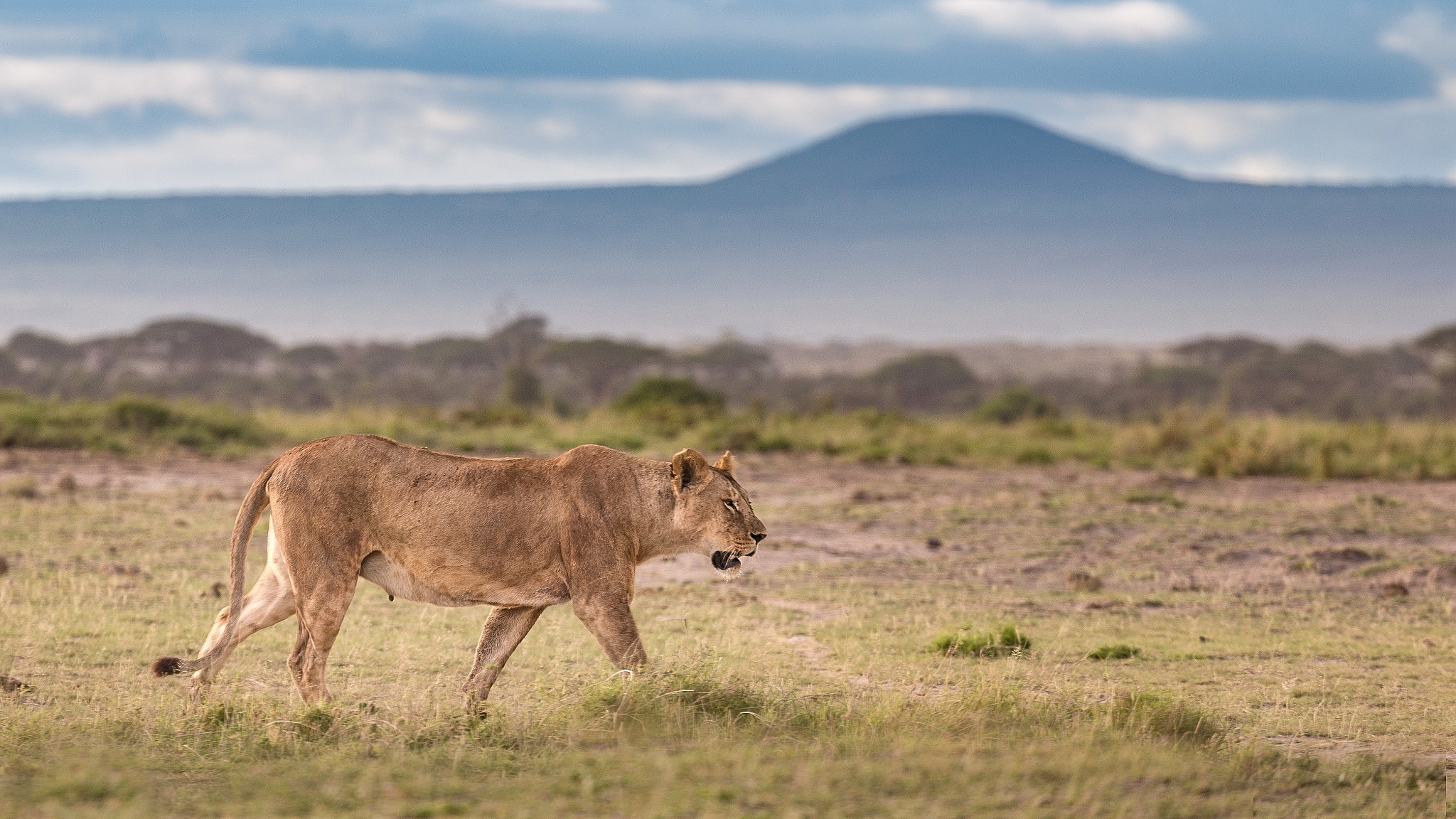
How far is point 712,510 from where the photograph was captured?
7.45 meters

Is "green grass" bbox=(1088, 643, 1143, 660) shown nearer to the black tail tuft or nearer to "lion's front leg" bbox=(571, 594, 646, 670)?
"lion's front leg" bbox=(571, 594, 646, 670)

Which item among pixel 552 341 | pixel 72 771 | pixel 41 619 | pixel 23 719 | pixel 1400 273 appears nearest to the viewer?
pixel 72 771

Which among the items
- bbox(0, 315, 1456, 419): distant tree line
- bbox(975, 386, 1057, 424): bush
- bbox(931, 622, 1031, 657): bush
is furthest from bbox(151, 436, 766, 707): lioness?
bbox(0, 315, 1456, 419): distant tree line

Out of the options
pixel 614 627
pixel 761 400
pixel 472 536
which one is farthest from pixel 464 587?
pixel 761 400

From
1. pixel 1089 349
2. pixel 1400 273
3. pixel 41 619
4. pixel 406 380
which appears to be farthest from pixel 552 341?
pixel 1400 273

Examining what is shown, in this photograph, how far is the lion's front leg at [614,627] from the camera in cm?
722

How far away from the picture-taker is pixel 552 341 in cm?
6975

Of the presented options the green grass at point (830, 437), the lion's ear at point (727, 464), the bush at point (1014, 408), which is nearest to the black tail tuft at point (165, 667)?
the lion's ear at point (727, 464)

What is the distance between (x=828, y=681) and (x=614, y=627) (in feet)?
6.41

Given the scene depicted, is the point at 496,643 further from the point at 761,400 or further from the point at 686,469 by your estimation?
the point at 761,400

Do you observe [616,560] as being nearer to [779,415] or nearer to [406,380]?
[779,415]

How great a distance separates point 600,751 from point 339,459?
189cm

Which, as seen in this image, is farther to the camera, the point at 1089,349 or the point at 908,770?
the point at 1089,349

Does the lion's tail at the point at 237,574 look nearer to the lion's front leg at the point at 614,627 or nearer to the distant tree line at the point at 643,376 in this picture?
the lion's front leg at the point at 614,627
